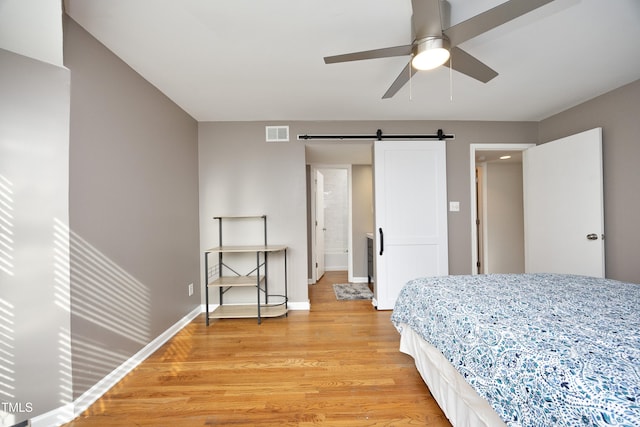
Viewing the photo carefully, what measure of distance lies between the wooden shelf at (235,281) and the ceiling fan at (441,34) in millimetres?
2325

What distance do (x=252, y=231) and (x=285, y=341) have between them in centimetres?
140

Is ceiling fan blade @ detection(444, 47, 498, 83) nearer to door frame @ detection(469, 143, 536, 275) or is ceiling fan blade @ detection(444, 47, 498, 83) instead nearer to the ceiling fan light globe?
the ceiling fan light globe

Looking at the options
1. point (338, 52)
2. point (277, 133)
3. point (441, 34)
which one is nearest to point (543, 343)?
point (441, 34)

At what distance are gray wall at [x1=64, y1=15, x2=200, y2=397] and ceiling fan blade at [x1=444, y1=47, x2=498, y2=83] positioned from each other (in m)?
2.31

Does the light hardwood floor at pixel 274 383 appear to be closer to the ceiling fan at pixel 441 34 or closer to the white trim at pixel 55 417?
the white trim at pixel 55 417

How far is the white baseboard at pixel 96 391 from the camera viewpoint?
1.43 metres

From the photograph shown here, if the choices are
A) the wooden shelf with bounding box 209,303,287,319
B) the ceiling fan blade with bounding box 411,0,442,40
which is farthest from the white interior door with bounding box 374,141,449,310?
the ceiling fan blade with bounding box 411,0,442,40

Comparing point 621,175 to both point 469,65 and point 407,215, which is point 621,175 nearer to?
point 407,215

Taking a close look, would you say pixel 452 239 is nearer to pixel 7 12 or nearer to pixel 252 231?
pixel 252 231

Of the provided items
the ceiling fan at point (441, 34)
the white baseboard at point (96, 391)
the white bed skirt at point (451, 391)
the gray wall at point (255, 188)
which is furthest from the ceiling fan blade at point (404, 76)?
the white baseboard at point (96, 391)

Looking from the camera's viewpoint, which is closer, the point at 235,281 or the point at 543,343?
the point at 543,343

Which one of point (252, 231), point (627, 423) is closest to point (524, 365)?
point (627, 423)

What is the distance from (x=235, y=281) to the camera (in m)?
2.96

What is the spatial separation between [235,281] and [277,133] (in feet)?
6.15
